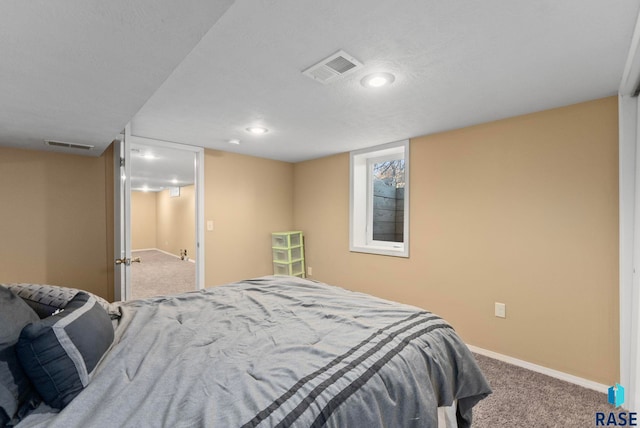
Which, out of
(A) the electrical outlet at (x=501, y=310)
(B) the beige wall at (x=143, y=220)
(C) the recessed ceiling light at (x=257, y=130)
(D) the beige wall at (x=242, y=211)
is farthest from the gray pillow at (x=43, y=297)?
(B) the beige wall at (x=143, y=220)

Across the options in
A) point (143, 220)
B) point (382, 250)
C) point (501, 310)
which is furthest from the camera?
point (143, 220)

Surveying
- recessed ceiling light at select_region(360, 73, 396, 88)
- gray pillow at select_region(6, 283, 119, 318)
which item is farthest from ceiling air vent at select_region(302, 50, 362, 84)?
gray pillow at select_region(6, 283, 119, 318)

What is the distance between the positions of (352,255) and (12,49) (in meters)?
3.49

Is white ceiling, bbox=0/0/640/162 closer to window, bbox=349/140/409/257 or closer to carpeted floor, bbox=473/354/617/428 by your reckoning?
window, bbox=349/140/409/257

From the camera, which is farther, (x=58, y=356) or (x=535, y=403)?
(x=535, y=403)

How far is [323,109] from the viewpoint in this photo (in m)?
2.40

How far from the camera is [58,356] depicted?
95 cm

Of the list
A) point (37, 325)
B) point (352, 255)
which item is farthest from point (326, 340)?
point (352, 255)

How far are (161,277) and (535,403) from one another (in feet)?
20.1

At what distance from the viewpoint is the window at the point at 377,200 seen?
12.3 feet

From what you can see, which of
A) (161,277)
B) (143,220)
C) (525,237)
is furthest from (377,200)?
(143,220)

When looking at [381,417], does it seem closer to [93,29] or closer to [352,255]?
[93,29]

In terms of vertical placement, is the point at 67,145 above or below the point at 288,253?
above

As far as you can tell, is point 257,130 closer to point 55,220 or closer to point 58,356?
point 55,220
